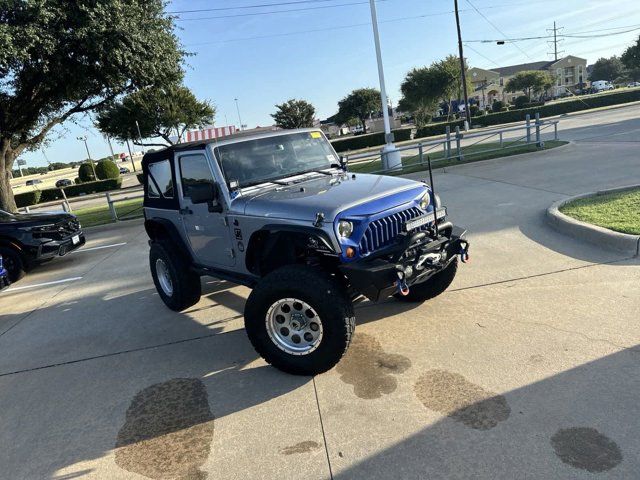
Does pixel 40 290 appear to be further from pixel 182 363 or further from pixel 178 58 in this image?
pixel 178 58

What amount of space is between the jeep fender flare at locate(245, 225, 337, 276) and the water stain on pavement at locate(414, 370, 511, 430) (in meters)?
1.21

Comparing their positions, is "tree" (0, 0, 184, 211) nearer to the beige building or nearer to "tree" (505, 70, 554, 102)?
"tree" (505, 70, 554, 102)

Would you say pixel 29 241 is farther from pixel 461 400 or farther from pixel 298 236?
pixel 461 400

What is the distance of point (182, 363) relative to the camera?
14.1ft

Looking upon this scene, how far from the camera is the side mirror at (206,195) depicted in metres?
4.11

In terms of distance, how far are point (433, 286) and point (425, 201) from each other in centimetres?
103

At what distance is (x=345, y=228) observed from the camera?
3541mm

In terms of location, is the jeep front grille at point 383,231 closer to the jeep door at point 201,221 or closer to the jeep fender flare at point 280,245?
the jeep fender flare at point 280,245

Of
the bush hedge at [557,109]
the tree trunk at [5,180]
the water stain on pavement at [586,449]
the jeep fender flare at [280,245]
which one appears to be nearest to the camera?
the water stain on pavement at [586,449]

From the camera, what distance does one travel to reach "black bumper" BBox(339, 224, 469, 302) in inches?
133

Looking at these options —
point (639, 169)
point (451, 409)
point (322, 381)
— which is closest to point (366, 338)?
point (322, 381)

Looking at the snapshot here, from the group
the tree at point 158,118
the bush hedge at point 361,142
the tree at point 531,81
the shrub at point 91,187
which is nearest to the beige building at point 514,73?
the tree at point 531,81

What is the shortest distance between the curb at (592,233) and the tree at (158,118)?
1250 inches

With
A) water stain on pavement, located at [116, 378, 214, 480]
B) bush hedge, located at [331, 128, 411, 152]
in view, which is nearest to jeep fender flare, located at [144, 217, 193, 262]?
water stain on pavement, located at [116, 378, 214, 480]
